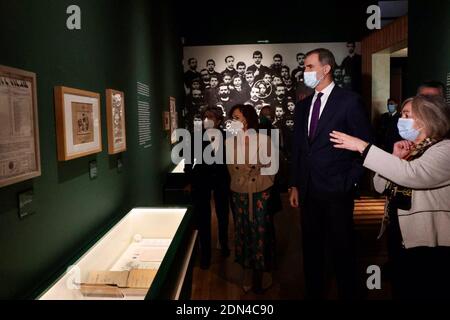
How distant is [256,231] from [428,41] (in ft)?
11.6

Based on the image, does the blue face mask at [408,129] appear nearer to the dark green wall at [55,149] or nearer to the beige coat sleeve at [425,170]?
the beige coat sleeve at [425,170]

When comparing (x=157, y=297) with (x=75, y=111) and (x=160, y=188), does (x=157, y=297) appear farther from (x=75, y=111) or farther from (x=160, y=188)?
(x=160, y=188)

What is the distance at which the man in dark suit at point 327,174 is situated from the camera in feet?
9.77

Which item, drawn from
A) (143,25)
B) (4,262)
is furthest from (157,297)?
(143,25)

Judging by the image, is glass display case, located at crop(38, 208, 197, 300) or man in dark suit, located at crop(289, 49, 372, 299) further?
man in dark suit, located at crop(289, 49, 372, 299)

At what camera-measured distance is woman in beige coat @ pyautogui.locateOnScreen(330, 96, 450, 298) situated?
83.7 inches

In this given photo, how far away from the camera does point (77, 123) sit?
250cm

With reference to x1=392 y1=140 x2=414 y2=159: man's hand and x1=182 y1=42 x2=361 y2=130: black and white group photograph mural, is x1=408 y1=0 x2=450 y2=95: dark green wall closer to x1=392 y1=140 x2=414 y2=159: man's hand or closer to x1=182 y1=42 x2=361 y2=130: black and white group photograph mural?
x1=392 y1=140 x2=414 y2=159: man's hand

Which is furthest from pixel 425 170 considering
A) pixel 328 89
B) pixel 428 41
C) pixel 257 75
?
pixel 257 75

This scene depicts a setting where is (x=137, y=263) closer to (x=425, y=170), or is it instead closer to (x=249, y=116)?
(x=249, y=116)

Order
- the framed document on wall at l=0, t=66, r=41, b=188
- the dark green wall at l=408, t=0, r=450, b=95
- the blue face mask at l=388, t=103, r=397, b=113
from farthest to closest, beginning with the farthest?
the blue face mask at l=388, t=103, r=397, b=113 < the dark green wall at l=408, t=0, r=450, b=95 < the framed document on wall at l=0, t=66, r=41, b=188

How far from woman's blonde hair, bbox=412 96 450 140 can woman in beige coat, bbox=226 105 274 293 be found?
1.71 meters

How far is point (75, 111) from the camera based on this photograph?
97.3 inches

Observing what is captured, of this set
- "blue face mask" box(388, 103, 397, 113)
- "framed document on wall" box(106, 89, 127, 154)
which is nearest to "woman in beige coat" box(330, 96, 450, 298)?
"framed document on wall" box(106, 89, 127, 154)
